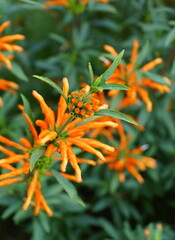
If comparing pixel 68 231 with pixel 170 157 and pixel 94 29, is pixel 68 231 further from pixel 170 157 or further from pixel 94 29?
pixel 94 29

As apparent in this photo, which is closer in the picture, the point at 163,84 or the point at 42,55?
the point at 163,84

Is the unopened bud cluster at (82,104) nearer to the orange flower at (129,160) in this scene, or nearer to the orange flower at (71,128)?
the orange flower at (71,128)

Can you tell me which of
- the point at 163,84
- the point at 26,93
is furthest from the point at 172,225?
the point at 26,93

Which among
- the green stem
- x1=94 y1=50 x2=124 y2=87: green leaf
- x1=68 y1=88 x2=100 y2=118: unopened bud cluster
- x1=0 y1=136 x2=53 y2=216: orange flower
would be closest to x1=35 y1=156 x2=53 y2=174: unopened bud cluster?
x1=0 y1=136 x2=53 y2=216: orange flower

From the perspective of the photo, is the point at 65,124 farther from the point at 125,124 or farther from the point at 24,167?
the point at 125,124

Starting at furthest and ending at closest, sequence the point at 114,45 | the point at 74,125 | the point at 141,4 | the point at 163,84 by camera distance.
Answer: the point at 114,45 < the point at 141,4 < the point at 163,84 < the point at 74,125

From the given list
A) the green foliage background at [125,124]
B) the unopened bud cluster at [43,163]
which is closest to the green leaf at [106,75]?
the unopened bud cluster at [43,163]
